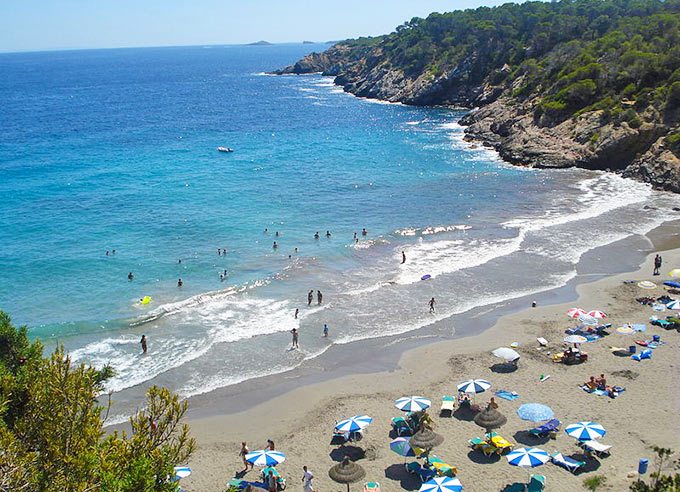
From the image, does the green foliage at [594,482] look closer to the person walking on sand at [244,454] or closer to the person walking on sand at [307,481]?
the person walking on sand at [307,481]

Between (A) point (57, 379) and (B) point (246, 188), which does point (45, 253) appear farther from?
(A) point (57, 379)

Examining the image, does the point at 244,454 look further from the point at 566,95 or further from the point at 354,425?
the point at 566,95

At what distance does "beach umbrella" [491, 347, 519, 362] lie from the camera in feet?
84.3

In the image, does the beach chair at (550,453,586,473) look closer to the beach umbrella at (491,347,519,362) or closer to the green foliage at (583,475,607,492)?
the green foliage at (583,475,607,492)

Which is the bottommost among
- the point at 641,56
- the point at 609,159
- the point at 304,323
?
the point at 304,323

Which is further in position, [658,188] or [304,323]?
[658,188]

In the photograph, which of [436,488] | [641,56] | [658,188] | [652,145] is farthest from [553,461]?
[641,56]

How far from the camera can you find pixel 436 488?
17.0 m

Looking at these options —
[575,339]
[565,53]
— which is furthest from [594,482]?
[565,53]

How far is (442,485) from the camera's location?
17.0 metres

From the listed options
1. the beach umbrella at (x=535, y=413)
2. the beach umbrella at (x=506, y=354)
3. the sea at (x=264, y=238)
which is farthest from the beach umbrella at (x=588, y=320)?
the beach umbrella at (x=535, y=413)

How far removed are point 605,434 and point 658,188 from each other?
40.2 meters

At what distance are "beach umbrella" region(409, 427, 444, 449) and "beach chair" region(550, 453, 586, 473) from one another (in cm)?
375

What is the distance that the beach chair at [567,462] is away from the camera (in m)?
19.0
